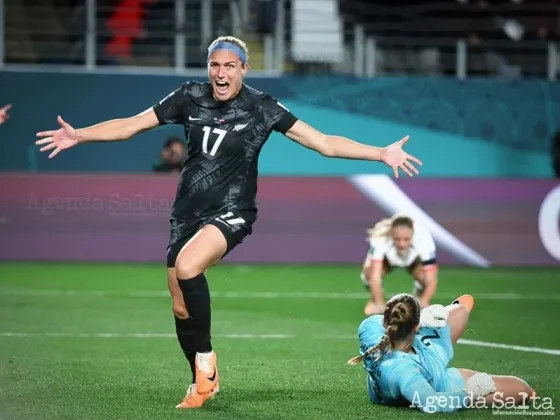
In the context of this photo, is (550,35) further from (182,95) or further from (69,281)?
A: (182,95)

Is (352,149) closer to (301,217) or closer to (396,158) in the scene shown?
(396,158)

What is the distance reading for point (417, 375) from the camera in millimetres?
7363

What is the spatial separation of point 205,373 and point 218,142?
1528mm

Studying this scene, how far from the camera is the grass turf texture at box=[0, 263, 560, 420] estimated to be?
7824 millimetres

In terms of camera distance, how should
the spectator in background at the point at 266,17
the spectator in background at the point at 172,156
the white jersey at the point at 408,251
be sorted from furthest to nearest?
the spectator in background at the point at 266,17 → the spectator in background at the point at 172,156 → the white jersey at the point at 408,251

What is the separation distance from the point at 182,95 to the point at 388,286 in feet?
26.1

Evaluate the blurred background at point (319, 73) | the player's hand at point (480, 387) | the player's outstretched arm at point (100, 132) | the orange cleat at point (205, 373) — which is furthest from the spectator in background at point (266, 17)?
the player's hand at point (480, 387)

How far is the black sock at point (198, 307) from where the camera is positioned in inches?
308

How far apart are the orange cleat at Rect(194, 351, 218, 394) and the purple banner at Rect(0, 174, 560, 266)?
32.2ft

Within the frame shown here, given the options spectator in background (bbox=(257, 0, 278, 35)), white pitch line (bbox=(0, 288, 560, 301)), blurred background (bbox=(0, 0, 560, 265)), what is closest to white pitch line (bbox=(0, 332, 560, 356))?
white pitch line (bbox=(0, 288, 560, 301))

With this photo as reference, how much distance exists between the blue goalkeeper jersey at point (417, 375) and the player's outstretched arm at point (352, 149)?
1028mm

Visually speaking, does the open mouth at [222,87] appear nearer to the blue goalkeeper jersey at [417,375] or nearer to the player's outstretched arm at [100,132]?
the player's outstretched arm at [100,132]

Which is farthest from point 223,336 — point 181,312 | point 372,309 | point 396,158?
point 396,158

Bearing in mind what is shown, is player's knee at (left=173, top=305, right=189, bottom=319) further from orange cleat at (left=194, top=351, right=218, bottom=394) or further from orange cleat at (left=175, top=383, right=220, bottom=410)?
orange cleat at (left=175, top=383, right=220, bottom=410)
